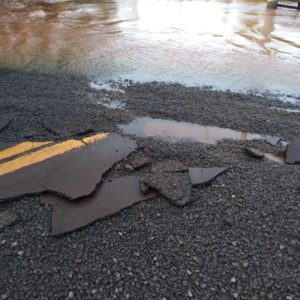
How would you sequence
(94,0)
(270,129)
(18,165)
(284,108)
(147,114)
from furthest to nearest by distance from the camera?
(94,0) → (284,108) → (147,114) → (270,129) → (18,165)

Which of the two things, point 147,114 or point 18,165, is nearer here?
point 18,165

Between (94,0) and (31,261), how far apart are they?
1915 cm

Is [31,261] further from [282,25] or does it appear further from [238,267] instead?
[282,25]

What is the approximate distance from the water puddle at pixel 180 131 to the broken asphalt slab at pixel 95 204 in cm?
140

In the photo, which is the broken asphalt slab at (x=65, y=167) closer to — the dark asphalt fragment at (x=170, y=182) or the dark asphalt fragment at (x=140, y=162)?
the dark asphalt fragment at (x=140, y=162)

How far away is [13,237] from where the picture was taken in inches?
106

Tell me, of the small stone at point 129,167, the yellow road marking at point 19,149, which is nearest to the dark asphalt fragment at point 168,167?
the small stone at point 129,167

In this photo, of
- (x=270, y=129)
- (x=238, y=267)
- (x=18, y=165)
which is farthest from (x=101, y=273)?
(x=270, y=129)

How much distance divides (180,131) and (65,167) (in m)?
1.98

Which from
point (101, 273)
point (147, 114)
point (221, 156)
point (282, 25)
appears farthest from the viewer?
point (282, 25)

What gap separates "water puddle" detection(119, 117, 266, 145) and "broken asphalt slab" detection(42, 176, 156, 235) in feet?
4.60

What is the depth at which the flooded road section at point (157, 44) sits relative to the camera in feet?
23.7

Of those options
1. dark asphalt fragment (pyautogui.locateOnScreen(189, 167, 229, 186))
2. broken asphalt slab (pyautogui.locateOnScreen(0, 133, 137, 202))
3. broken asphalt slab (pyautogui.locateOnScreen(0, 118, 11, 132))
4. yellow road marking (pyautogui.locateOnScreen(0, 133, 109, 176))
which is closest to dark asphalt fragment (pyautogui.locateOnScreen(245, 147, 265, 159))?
dark asphalt fragment (pyautogui.locateOnScreen(189, 167, 229, 186))

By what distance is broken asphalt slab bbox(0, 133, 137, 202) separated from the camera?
3.22 m
